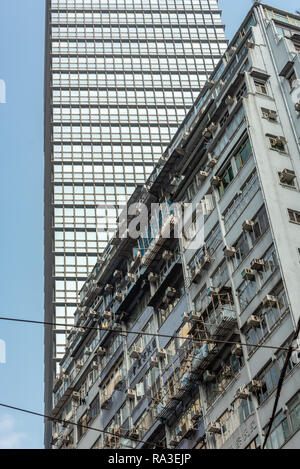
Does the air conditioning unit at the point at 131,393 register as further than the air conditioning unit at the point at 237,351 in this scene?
Yes

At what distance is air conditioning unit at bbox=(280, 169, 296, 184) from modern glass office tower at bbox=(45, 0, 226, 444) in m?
44.4

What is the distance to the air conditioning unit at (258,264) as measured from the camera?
113 ft

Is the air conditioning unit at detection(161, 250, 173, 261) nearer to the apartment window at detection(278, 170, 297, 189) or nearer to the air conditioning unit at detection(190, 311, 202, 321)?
the air conditioning unit at detection(190, 311, 202, 321)

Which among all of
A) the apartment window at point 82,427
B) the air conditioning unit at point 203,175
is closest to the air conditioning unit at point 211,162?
the air conditioning unit at point 203,175

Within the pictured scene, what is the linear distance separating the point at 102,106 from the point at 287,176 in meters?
64.3

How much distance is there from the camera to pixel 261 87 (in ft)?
133

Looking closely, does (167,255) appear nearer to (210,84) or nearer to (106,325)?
(106,325)

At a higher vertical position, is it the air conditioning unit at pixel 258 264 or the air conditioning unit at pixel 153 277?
the air conditioning unit at pixel 153 277

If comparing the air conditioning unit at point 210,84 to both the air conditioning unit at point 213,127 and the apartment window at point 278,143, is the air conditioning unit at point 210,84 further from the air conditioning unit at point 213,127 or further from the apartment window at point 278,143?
the apartment window at point 278,143

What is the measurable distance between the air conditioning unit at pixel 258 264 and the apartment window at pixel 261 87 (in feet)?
31.0

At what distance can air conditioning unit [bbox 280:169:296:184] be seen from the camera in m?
36.5

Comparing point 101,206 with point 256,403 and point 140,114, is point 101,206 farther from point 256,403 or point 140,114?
point 256,403

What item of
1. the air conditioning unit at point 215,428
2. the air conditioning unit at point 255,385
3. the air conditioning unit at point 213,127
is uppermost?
the air conditioning unit at point 213,127

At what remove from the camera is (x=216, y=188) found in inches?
1590
